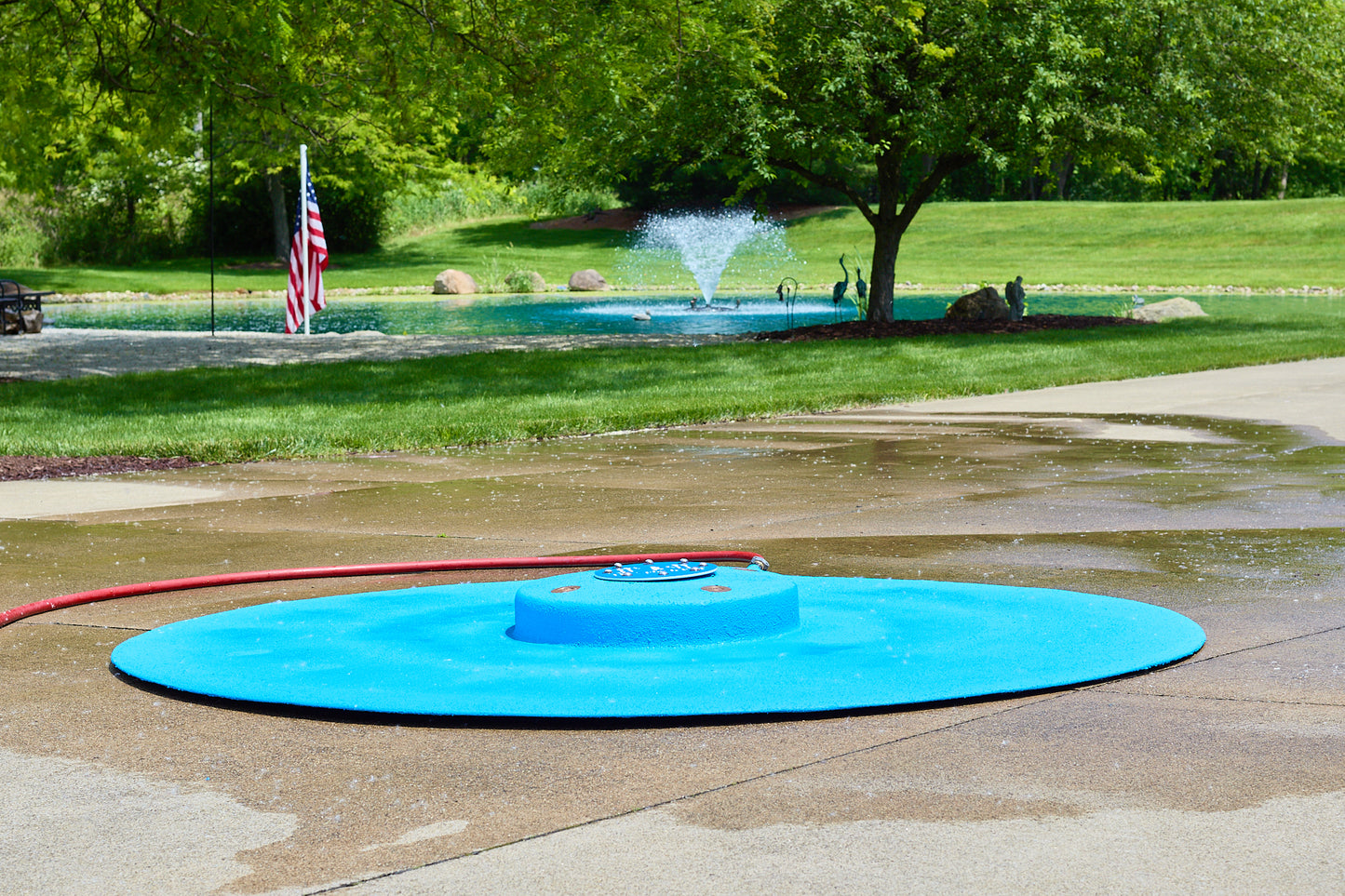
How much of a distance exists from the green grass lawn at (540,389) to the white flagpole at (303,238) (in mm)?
4375

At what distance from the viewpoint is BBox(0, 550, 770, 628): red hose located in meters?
6.38

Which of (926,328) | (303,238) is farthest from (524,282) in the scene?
(303,238)

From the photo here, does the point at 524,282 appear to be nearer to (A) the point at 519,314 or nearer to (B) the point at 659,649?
(A) the point at 519,314

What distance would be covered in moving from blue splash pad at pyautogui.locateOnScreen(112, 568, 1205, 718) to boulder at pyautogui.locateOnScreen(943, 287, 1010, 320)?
2040 centimetres

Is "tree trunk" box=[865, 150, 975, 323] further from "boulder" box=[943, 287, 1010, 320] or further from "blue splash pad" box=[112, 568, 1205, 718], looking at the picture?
"blue splash pad" box=[112, 568, 1205, 718]

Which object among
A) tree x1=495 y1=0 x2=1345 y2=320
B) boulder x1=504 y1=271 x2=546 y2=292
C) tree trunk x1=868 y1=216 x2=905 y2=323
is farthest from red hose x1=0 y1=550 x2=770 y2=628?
boulder x1=504 y1=271 x2=546 y2=292

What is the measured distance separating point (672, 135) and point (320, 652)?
1723cm

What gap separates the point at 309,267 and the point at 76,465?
1260cm

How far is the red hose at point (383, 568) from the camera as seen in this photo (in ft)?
20.9

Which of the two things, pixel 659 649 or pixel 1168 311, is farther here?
pixel 1168 311

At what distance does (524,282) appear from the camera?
45000 mm

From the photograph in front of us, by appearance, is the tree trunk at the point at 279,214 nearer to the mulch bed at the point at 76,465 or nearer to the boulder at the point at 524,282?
the boulder at the point at 524,282

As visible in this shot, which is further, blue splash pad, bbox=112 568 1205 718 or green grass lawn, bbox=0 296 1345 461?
green grass lawn, bbox=0 296 1345 461

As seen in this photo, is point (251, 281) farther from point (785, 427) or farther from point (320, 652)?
point (320, 652)
